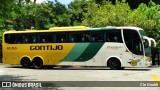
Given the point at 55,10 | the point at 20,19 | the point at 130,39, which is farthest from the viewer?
the point at 55,10

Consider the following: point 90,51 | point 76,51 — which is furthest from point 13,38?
point 90,51

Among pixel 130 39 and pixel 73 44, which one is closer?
pixel 130 39

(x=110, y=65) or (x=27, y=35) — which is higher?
(x=27, y=35)

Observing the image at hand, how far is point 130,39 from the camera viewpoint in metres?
26.6

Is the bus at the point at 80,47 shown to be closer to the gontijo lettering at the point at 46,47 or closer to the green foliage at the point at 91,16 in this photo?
the gontijo lettering at the point at 46,47

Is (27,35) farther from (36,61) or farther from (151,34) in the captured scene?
(151,34)

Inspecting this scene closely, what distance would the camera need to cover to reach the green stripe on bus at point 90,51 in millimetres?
27577

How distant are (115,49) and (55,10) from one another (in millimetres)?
17058

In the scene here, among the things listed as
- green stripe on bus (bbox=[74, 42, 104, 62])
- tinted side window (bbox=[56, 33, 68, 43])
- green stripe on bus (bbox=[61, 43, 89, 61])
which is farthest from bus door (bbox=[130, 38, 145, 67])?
tinted side window (bbox=[56, 33, 68, 43])

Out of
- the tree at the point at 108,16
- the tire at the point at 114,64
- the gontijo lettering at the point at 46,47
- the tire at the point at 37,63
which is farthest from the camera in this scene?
the tree at the point at 108,16

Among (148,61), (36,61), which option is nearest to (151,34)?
(148,61)

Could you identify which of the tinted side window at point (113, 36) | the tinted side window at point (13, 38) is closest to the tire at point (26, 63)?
the tinted side window at point (13, 38)

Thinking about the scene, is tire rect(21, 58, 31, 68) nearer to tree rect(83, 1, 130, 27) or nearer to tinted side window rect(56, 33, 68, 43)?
tinted side window rect(56, 33, 68, 43)

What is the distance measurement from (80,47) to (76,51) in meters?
0.54
